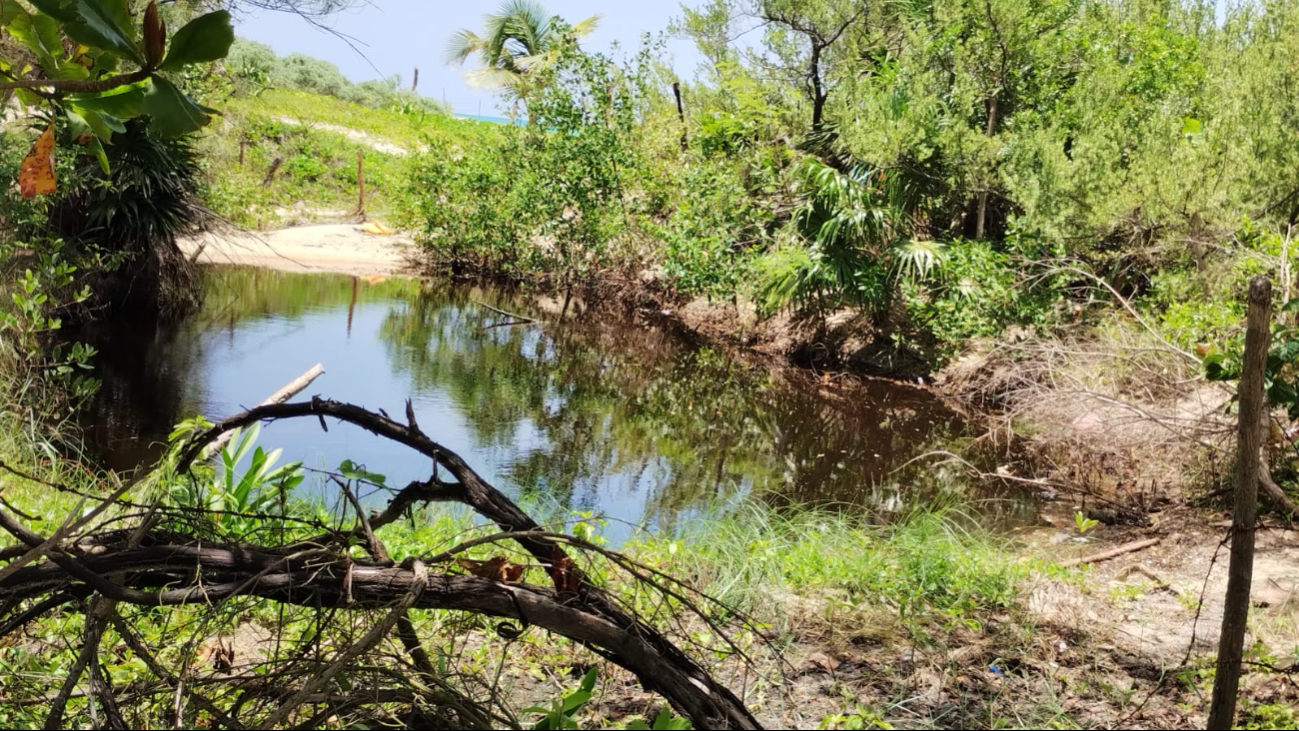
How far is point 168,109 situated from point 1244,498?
2388 mm

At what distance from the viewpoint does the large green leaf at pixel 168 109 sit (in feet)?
4.41

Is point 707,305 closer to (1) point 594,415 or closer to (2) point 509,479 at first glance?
(1) point 594,415

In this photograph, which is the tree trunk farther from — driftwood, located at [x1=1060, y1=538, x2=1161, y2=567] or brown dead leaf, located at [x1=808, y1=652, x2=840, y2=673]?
brown dead leaf, located at [x1=808, y1=652, x2=840, y2=673]

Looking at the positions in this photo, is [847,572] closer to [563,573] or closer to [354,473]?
[563,573]

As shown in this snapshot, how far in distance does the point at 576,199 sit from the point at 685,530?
402 inches

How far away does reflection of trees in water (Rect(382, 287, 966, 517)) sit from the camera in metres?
7.67

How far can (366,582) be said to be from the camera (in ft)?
5.48

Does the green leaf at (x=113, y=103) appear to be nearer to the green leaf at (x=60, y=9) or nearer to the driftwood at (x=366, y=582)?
the green leaf at (x=60, y=9)

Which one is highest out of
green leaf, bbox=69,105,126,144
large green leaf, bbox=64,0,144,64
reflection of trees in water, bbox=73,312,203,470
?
large green leaf, bbox=64,0,144,64

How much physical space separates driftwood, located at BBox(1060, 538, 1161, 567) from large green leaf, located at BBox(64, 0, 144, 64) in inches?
198

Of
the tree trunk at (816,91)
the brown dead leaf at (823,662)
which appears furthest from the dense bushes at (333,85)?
the brown dead leaf at (823,662)

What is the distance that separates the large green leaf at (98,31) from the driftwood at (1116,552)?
5.03 m

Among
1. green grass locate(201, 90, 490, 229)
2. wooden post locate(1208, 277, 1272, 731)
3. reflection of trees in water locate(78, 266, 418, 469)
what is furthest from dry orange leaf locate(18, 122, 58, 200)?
green grass locate(201, 90, 490, 229)

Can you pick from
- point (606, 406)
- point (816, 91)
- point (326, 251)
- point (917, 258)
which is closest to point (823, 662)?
point (606, 406)
